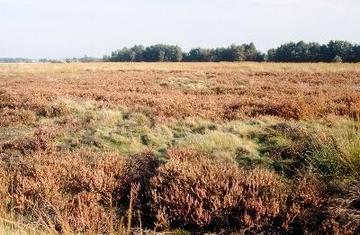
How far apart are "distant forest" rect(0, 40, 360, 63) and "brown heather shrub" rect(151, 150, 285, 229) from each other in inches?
2481

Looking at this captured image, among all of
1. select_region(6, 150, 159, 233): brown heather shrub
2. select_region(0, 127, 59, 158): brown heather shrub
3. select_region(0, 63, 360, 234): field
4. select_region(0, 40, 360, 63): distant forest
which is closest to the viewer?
select_region(0, 63, 360, 234): field

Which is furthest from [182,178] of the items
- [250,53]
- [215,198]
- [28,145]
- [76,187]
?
[250,53]

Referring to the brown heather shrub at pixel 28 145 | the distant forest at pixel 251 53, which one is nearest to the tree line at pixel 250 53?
the distant forest at pixel 251 53

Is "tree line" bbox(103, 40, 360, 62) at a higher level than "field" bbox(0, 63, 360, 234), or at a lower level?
higher

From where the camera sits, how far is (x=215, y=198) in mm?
4891

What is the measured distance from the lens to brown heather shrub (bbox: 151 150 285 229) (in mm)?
4699

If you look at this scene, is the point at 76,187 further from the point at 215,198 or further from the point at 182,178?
the point at 215,198

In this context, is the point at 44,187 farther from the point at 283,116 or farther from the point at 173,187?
the point at 283,116

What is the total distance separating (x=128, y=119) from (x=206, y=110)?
219 cm

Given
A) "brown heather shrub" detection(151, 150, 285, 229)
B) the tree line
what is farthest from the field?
the tree line

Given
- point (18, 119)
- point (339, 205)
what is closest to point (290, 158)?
point (339, 205)

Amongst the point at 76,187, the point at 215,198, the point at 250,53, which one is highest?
the point at 250,53

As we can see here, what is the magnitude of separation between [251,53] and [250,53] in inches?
11.6

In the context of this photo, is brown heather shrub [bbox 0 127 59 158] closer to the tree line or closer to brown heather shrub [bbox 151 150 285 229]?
brown heather shrub [bbox 151 150 285 229]
